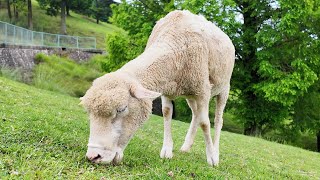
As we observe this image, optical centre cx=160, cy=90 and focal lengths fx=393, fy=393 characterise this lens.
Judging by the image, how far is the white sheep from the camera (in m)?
4.41

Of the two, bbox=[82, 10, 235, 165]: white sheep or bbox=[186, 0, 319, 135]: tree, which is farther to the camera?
bbox=[186, 0, 319, 135]: tree

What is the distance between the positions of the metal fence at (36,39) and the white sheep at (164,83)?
2075 cm

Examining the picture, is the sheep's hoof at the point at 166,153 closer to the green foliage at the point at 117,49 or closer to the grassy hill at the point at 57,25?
the green foliage at the point at 117,49

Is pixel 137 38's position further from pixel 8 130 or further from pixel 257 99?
pixel 8 130

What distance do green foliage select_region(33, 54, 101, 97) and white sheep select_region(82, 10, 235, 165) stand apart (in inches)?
832

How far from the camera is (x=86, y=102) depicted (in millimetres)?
4449

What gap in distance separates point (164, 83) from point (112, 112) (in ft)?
4.28

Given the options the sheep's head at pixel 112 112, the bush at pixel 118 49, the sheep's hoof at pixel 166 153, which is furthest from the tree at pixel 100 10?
the sheep's head at pixel 112 112

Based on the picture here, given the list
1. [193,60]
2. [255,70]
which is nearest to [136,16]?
[255,70]

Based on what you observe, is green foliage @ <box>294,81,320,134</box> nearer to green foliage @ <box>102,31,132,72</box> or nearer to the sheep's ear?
green foliage @ <box>102,31,132,72</box>

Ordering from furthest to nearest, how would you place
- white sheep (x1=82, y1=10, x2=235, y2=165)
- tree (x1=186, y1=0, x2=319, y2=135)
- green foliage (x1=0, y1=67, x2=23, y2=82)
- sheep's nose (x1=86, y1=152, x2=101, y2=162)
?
green foliage (x1=0, y1=67, x2=23, y2=82) → tree (x1=186, y1=0, x2=319, y2=135) → white sheep (x1=82, y1=10, x2=235, y2=165) → sheep's nose (x1=86, y1=152, x2=101, y2=162)

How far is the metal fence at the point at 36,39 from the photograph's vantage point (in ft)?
83.8

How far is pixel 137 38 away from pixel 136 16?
1.60 metres

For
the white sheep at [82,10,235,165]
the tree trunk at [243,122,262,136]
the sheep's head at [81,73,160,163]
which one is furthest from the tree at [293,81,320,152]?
the sheep's head at [81,73,160,163]
